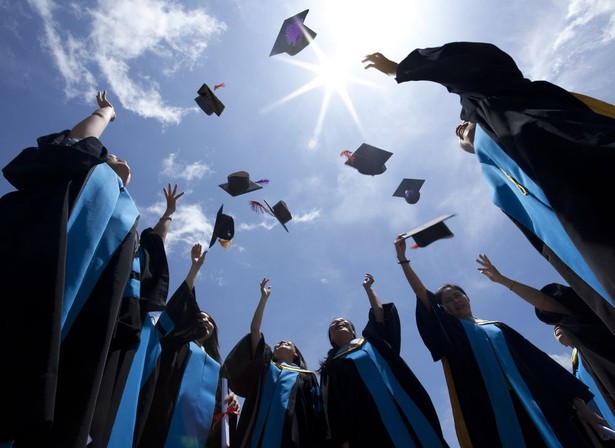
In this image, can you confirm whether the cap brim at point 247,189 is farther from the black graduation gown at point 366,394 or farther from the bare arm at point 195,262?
the black graduation gown at point 366,394

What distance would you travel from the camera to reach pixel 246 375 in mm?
3588

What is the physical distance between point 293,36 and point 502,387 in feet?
13.6

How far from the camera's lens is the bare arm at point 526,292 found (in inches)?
113

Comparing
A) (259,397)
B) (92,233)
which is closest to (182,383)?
(259,397)

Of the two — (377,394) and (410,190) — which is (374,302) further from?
(410,190)

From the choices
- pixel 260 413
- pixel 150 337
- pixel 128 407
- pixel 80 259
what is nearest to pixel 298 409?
pixel 260 413

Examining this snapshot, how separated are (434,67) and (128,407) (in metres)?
2.27

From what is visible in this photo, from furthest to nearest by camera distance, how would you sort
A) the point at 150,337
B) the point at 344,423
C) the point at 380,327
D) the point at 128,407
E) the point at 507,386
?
the point at 380,327
the point at 344,423
the point at 507,386
the point at 150,337
the point at 128,407

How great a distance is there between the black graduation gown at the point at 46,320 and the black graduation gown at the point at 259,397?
2.13 metres

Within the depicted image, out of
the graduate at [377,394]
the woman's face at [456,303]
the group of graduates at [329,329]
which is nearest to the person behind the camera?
the group of graduates at [329,329]

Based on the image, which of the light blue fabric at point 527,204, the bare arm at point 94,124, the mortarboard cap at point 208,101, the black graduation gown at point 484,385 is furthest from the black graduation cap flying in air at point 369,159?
the bare arm at point 94,124

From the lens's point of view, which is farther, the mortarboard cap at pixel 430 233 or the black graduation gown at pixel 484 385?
the mortarboard cap at pixel 430 233

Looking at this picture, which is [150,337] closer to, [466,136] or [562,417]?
[466,136]

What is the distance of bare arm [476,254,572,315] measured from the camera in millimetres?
2879
